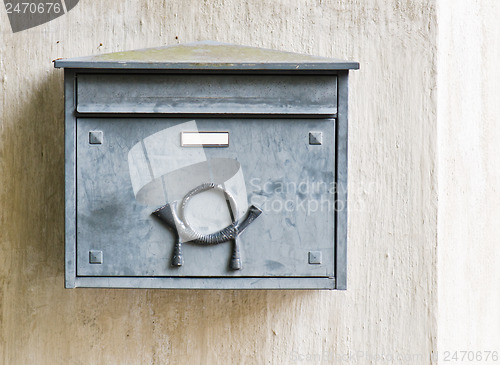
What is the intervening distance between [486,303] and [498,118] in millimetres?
580

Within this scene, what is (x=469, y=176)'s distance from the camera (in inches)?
53.2

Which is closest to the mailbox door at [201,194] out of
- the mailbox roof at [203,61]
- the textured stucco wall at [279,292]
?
the mailbox roof at [203,61]

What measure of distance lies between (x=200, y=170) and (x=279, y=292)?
47 cm

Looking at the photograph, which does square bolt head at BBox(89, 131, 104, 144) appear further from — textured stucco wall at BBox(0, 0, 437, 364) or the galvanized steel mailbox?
textured stucco wall at BBox(0, 0, 437, 364)

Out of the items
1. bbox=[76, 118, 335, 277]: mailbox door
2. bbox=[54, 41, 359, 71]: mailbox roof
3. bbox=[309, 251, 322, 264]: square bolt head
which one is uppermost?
bbox=[54, 41, 359, 71]: mailbox roof

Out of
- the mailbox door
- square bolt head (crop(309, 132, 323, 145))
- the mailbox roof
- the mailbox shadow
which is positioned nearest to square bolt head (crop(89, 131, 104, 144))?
the mailbox door

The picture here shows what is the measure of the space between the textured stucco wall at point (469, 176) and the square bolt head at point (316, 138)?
490 millimetres

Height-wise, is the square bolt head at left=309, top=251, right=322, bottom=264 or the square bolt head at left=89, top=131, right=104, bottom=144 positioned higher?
the square bolt head at left=89, top=131, right=104, bottom=144

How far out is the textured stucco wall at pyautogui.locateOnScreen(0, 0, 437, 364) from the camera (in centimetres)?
121

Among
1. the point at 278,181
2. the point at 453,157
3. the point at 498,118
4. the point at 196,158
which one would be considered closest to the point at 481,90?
the point at 498,118

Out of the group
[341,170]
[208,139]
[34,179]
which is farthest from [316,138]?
[34,179]

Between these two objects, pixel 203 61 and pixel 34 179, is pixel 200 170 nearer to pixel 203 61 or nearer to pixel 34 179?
pixel 203 61

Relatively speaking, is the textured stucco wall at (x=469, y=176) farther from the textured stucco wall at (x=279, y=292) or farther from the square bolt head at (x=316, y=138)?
the square bolt head at (x=316, y=138)

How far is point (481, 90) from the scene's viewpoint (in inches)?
54.5
